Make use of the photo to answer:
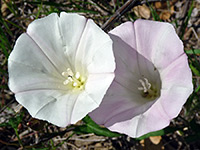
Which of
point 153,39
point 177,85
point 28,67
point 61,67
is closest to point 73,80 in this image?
point 61,67

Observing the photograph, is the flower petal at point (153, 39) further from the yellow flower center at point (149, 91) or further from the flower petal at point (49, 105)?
the flower petal at point (49, 105)

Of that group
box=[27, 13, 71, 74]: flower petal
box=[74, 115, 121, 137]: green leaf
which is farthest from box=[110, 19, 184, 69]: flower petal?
box=[74, 115, 121, 137]: green leaf

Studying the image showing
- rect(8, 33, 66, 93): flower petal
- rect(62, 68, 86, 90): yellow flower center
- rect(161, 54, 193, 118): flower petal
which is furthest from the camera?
rect(62, 68, 86, 90): yellow flower center

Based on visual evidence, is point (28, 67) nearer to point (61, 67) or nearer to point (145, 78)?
point (61, 67)

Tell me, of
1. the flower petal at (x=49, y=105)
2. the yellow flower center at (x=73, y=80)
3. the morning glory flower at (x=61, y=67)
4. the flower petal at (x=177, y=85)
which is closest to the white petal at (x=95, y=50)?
the morning glory flower at (x=61, y=67)

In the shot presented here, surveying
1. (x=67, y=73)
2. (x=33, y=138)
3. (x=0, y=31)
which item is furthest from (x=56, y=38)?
(x=33, y=138)

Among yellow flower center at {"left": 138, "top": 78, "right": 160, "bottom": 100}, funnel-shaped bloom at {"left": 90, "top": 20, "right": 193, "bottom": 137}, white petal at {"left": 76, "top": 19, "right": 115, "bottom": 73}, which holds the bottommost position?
yellow flower center at {"left": 138, "top": 78, "right": 160, "bottom": 100}

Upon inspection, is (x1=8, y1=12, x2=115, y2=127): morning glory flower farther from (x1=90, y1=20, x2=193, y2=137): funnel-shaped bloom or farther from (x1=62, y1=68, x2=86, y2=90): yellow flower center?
(x1=90, y1=20, x2=193, y2=137): funnel-shaped bloom

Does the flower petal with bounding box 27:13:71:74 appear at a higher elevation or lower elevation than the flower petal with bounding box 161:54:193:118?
higher
